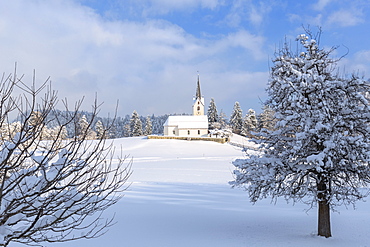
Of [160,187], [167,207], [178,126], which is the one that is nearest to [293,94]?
[167,207]

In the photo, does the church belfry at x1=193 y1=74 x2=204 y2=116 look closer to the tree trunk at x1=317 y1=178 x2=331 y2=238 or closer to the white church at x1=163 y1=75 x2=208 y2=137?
the white church at x1=163 y1=75 x2=208 y2=137

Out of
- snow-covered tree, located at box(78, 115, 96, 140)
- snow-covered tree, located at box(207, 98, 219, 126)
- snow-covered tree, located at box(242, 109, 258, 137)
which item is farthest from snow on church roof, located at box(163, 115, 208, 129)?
snow-covered tree, located at box(78, 115, 96, 140)

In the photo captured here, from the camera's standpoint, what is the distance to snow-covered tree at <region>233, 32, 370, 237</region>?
7645mm

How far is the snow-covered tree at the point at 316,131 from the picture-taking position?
25.1 feet

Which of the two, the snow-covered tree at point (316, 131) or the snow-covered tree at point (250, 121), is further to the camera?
the snow-covered tree at point (250, 121)

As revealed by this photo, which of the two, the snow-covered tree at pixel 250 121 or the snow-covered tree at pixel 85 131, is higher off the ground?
the snow-covered tree at pixel 250 121

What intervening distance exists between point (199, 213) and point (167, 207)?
6.15ft

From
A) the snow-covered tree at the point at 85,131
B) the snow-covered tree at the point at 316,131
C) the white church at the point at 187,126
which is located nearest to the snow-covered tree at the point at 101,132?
the snow-covered tree at the point at 85,131

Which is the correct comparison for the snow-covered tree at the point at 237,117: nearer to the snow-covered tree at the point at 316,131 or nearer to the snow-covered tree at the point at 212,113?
the snow-covered tree at the point at 212,113

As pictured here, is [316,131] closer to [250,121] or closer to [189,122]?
[189,122]

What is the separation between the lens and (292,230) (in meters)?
9.84

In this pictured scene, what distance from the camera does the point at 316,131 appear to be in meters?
7.59

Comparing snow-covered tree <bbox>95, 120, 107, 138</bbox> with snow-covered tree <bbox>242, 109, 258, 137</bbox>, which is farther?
snow-covered tree <bbox>242, 109, 258, 137</bbox>

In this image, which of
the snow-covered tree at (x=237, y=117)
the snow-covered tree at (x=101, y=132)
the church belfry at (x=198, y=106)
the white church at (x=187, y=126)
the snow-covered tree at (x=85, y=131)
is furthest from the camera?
the church belfry at (x=198, y=106)
